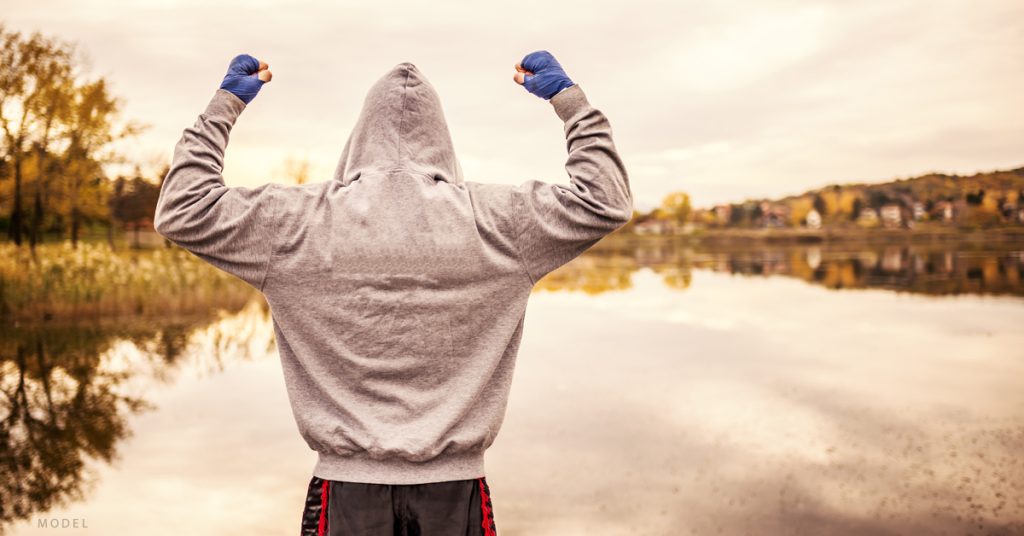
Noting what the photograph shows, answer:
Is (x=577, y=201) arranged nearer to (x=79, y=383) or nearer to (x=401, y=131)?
(x=401, y=131)

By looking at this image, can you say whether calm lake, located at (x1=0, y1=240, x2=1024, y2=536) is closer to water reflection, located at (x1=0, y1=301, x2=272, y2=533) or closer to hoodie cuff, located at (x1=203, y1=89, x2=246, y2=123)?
water reflection, located at (x1=0, y1=301, x2=272, y2=533)

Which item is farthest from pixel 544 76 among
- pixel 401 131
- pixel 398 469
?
pixel 398 469

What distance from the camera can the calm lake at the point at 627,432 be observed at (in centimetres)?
478

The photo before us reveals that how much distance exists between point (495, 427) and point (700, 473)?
4.17 metres

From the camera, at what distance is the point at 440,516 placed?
5.77 feet

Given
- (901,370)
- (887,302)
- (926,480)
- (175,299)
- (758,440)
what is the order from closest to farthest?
(926,480)
(758,440)
(901,370)
(175,299)
(887,302)

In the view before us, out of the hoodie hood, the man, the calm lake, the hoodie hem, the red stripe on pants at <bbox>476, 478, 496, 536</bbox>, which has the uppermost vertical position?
the hoodie hood

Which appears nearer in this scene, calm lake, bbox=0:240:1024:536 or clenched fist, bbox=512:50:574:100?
clenched fist, bbox=512:50:574:100

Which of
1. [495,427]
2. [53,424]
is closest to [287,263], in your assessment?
[495,427]

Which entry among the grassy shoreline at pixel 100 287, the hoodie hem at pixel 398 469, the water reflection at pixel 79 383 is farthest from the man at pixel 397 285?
the grassy shoreline at pixel 100 287

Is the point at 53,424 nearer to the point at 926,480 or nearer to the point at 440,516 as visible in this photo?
the point at 440,516

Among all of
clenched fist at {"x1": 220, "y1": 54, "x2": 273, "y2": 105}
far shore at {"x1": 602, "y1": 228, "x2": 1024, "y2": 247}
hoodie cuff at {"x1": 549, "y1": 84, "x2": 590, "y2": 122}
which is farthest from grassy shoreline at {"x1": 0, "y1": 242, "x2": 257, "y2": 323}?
far shore at {"x1": 602, "y1": 228, "x2": 1024, "y2": 247}

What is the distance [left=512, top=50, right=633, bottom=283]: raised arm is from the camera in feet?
5.57

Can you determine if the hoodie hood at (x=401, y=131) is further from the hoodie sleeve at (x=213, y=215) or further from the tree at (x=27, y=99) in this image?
the tree at (x=27, y=99)
